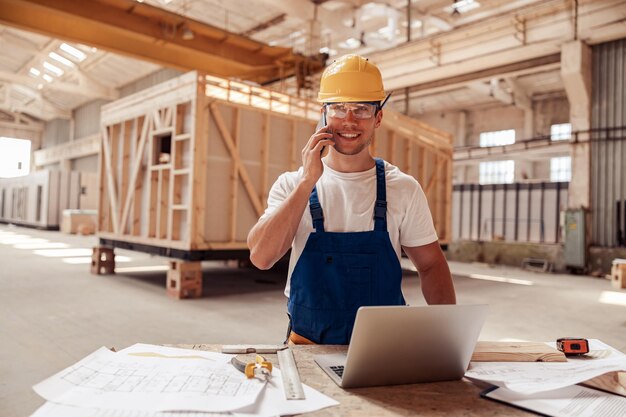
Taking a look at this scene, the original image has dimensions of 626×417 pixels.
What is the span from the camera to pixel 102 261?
986cm

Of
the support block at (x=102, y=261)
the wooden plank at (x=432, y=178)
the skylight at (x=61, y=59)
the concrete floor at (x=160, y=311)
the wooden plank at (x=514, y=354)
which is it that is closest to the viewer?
the wooden plank at (x=514, y=354)

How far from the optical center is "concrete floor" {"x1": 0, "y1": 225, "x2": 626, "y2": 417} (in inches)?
185

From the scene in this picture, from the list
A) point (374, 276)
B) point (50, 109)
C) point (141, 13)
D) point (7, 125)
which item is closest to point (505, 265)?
point (141, 13)

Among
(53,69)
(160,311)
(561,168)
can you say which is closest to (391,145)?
(160,311)

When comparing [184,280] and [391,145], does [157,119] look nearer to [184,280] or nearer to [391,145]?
[184,280]

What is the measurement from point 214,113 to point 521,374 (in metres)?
7.18

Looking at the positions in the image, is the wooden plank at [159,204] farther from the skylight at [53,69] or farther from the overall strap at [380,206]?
the skylight at [53,69]

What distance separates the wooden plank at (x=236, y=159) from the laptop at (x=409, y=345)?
701 centimetres

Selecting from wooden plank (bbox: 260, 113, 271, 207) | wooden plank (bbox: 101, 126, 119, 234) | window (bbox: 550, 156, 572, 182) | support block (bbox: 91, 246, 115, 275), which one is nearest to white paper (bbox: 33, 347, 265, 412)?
wooden plank (bbox: 260, 113, 271, 207)

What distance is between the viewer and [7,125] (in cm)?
3716

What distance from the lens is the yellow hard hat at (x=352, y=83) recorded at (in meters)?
2.05

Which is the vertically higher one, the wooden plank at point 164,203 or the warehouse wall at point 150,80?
the warehouse wall at point 150,80

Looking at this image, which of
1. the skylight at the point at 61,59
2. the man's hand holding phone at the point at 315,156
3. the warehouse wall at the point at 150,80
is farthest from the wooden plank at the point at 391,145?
the skylight at the point at 61,59

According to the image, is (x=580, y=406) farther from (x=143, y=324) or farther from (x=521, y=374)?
(x=143, y=324)
